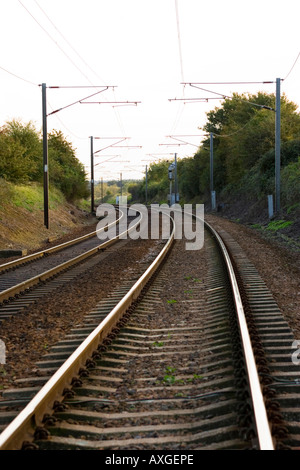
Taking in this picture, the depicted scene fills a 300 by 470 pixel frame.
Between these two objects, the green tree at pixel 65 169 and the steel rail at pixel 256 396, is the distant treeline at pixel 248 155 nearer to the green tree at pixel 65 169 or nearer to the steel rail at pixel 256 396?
the green tree at pixel 65 169

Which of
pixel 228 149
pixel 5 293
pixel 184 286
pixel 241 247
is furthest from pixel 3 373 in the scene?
pixel 228 149

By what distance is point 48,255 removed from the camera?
700 inches

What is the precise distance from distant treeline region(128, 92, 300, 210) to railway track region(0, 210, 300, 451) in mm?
16768

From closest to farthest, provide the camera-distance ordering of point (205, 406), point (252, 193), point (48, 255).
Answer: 1. point (205, 406)
2. point (48, 255)
3. point (252, 193)

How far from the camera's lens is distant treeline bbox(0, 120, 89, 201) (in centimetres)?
3045

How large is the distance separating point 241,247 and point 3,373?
13310 mm

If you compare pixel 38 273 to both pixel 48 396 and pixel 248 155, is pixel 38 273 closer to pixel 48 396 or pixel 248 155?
pixel 48 396

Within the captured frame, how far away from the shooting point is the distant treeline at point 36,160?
30453 millimetres

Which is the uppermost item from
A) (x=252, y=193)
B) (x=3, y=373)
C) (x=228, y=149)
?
(x=228, y=149)

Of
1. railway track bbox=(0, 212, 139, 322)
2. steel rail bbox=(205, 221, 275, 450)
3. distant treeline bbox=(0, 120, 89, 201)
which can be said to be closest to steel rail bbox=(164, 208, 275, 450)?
steel rail bbox=(205, 221, 275, 450)

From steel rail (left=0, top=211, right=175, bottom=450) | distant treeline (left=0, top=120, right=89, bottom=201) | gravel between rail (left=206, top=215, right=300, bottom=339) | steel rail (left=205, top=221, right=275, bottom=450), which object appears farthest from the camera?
distant treeline (left=0, top=120, right=89, bottom=201)

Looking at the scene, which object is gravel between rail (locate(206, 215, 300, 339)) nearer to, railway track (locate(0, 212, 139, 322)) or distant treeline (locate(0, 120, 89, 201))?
railway track (locate(0, 212, 139, 322))

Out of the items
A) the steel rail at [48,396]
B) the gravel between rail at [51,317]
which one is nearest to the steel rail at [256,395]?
the steel rail at [48,396]
